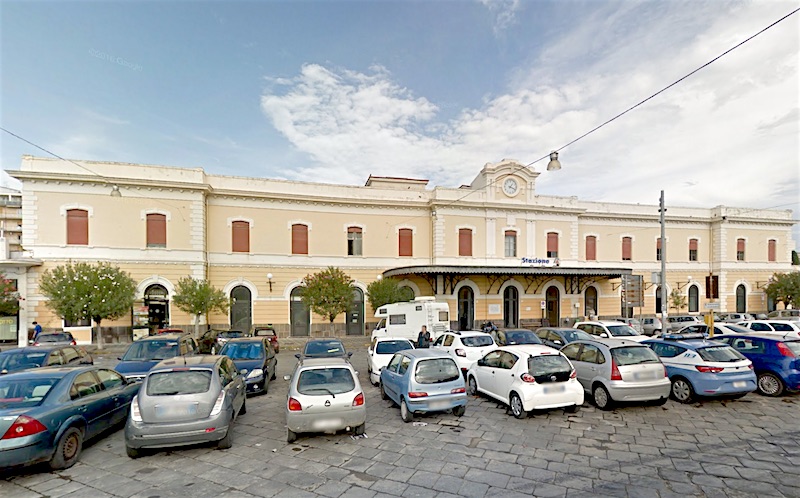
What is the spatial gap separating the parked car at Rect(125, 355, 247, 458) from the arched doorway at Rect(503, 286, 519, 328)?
25.3 m

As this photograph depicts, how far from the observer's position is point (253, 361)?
11.3m

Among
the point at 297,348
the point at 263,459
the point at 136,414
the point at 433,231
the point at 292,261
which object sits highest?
the point at 433,231

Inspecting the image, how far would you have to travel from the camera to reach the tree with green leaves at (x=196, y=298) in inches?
845

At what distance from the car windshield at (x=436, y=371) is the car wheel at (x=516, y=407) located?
1316mm

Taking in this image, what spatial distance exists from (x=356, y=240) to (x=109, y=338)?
15.7 m

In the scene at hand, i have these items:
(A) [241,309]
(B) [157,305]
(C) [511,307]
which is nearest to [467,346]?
(A) [241,309]

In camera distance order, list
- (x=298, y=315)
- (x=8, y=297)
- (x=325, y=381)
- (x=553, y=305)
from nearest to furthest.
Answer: (x=325, y=381)
(x=8, y=297)
(x=298, y=315)
(x=553, y=305)

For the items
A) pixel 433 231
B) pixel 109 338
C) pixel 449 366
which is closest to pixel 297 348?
pixel 109 338

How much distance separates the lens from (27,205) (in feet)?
68.9

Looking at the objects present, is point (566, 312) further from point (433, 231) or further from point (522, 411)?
point (522, 411)

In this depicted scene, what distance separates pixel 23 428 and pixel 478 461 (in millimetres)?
6702

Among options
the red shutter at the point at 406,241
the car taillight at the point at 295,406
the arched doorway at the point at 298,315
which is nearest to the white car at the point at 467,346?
the car taillight at the point at 295,406

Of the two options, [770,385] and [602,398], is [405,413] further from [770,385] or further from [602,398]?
[770,385]

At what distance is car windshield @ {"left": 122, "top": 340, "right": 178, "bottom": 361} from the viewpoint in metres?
10.8
